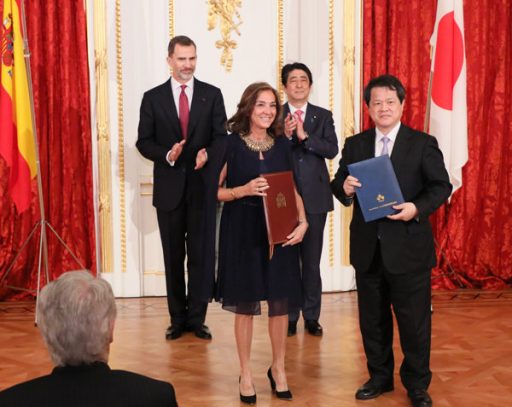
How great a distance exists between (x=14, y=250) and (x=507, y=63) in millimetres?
4324

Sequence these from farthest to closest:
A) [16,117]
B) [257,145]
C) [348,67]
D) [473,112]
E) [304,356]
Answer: [473,112]
[348,67]
[16,117]
[304,356]
[257,145]

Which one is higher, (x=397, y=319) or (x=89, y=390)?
(x=89, y=390)

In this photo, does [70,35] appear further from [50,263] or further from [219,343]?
[219,343]

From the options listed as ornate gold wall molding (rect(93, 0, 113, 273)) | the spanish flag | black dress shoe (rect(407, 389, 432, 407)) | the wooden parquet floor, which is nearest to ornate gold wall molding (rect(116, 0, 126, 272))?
ornate gold wall molding (rect(93, 0, 113, 273))

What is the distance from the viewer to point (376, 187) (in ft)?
11.8

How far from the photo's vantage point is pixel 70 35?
598 cm

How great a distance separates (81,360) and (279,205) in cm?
205

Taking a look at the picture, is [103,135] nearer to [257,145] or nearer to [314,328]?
[314,328]

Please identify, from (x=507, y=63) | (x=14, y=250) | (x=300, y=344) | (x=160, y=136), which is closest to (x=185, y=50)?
(x=160, y=136)

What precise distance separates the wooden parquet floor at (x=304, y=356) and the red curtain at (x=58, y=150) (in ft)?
1.51

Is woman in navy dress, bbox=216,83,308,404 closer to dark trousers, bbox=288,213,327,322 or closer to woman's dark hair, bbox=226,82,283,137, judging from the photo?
woman's dark hair, bbox=226,82,283,137

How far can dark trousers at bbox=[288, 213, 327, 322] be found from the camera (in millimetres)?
5023

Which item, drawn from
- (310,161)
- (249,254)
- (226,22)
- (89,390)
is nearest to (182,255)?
A: (310,161)

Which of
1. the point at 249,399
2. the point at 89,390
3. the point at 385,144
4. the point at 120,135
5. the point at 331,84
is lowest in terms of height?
the point at 249,399
